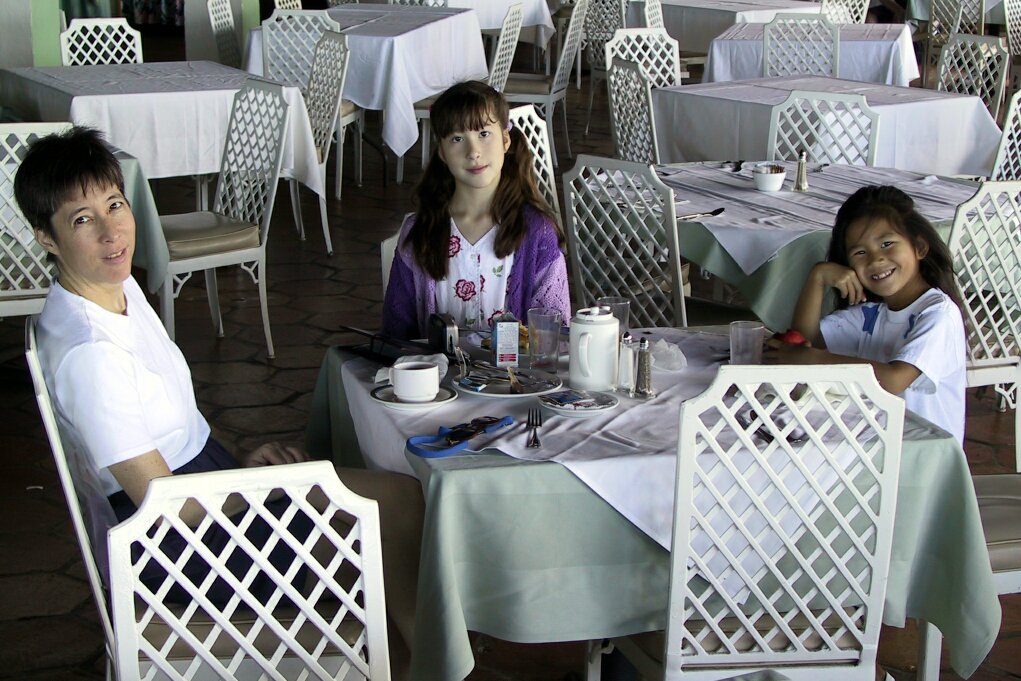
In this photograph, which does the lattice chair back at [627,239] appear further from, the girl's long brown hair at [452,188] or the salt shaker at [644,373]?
the salt shaker at [644,373]

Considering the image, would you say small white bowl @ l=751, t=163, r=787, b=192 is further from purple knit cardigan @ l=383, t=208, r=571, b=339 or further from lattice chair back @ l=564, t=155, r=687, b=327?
purple knit cardigan @ l=383, t=208, r=571, b=339

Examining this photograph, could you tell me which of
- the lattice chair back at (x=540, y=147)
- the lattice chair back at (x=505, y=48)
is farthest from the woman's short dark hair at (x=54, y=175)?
the lattice chair back at (x=505, y=48)

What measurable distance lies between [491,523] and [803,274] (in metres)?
1.75

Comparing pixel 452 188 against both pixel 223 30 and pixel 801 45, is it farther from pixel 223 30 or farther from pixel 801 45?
pixel 223 30

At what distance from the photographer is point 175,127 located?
4.89 meters

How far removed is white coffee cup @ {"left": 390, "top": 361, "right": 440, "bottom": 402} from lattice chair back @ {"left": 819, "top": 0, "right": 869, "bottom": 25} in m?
6.47

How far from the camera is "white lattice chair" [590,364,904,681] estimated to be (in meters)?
1.67

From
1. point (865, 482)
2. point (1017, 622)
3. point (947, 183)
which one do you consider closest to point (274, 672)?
point (865, 482)

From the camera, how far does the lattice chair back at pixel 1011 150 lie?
447 centimetres

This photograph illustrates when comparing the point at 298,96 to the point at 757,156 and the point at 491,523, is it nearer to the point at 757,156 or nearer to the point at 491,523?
the point at 757,156

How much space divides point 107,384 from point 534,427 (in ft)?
2.08

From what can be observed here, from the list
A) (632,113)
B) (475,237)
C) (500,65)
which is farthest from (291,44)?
(475,237)

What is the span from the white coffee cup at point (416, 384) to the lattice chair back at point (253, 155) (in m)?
2.29

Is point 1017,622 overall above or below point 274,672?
below
